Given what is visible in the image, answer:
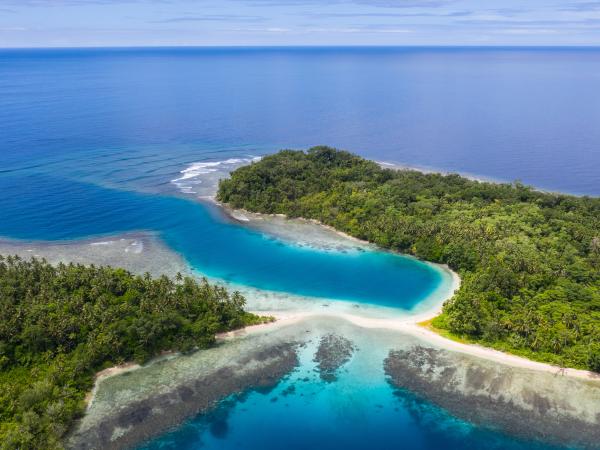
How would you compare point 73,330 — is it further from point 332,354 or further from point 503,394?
point 503,394

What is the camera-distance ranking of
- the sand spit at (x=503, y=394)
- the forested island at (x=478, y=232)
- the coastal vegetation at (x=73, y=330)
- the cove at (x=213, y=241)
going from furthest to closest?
the cove at (x=213, y=241) < the forested island at (x=478, y=232) < the sand spit at (x=503, y=394) < the coastal vegetation at (x=73, y=330)

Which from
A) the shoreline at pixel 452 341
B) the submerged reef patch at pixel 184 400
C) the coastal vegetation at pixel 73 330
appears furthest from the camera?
the shoreline at pixel 452 341

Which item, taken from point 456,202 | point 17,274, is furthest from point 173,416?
point 456,202

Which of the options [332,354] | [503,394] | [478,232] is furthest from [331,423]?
[478,232]

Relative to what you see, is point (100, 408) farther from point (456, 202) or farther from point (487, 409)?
point (456, 202)

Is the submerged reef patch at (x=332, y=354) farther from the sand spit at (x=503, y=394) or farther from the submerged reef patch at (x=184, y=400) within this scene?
the sand spit at (x=503, y=394)

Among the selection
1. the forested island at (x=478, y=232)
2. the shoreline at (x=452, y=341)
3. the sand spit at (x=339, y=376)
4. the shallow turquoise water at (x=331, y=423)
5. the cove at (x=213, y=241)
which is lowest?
the shallow turquoise water at (x=331, y=423)

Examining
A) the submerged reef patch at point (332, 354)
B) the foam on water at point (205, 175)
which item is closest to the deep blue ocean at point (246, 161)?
the foam on water at point (205, 175)

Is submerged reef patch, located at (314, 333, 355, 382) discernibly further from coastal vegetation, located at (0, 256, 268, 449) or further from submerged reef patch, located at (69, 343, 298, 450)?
coastal vegetation, located at (0, 256, 268, 449)
